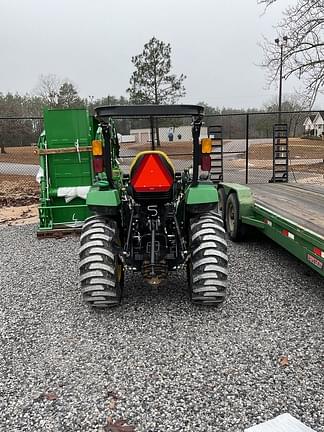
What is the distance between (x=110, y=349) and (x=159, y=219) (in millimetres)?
1459

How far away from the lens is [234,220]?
268 inches

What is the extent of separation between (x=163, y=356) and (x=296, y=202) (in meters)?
3.63

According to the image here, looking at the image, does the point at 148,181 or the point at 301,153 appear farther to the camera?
the point at 301,153

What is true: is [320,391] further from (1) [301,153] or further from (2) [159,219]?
(1) [301,153]

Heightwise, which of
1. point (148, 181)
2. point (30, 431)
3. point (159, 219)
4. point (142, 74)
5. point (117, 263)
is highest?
point (142, 74)

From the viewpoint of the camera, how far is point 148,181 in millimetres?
4121

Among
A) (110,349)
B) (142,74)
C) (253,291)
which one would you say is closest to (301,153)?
(142,74)

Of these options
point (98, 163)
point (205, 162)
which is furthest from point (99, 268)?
point (205, 162)

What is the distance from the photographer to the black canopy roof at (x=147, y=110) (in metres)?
4.04

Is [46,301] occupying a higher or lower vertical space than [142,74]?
lower

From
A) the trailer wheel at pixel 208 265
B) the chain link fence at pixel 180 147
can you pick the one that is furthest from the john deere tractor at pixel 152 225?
the chain link fence at pixel 180 147

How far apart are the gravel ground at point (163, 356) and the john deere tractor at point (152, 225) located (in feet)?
1.14

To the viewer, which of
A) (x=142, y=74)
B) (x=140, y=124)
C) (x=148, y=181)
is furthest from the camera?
(x=142, y=74)

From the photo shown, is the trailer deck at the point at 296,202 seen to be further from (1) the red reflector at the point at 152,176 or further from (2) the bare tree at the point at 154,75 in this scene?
(2) the bare tree at the point at 154,75
